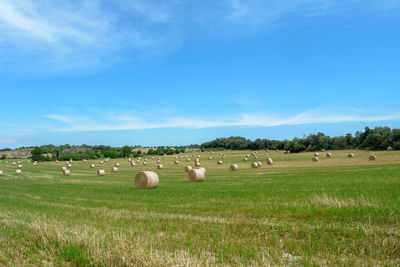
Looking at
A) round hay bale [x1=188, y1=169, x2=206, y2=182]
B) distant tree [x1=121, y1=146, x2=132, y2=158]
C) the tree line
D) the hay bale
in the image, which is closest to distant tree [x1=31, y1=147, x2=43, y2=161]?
distant tree [x1=121, y1=146, x2=132, y2=158]

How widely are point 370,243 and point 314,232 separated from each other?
4.40 ft

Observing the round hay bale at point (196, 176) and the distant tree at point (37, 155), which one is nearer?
the round hay bale at point (196, 176)

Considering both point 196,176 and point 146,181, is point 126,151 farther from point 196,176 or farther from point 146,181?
point 146,181

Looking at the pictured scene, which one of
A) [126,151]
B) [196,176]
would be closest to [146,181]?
[196,176]

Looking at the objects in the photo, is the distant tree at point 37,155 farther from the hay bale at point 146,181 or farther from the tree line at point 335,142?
the hay bale at point 146,181

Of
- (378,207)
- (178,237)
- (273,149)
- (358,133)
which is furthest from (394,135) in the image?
(178,237)

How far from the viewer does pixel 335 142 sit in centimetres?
9594

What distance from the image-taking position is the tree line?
7838cm

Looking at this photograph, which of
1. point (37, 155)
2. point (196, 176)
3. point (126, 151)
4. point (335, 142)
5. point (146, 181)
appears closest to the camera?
point (146, 181)

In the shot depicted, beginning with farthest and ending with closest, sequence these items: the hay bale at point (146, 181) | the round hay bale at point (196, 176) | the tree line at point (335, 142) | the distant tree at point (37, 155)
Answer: the distant tree at point (37, 155) < the tree line at point (335, 142) < the round hay bale at point (196, 176) < the hay bale at point (146, 181)

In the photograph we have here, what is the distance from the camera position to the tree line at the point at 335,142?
257 feet

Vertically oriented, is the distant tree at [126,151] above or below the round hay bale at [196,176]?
above

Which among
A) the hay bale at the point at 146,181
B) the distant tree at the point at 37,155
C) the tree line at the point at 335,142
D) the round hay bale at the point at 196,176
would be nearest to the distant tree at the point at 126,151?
the distant tree at the point at 37,155

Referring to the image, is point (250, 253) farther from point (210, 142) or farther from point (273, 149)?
point (210, 142)
